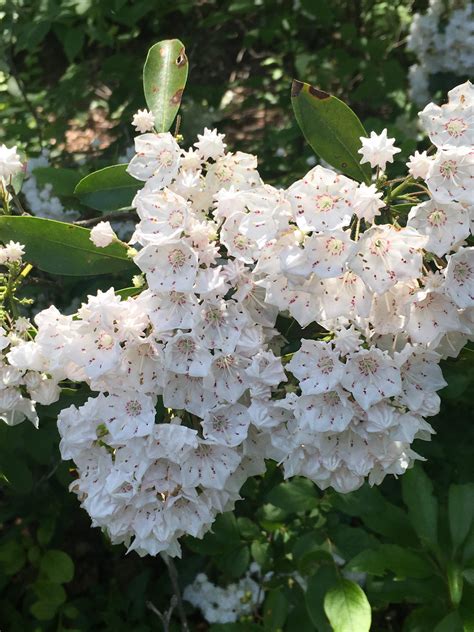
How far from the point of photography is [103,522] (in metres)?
1.49

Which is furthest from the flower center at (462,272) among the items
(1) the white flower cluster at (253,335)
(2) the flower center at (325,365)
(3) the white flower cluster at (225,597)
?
(3) the white flower cluster at (225,597)

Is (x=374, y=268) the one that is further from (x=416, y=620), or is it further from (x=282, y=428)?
(x=416, y=620)

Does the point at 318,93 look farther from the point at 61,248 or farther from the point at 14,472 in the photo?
the point at 14,472

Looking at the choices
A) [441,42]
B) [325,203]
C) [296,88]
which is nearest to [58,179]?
[296,88]

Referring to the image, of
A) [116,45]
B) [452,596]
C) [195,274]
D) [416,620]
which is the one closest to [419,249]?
[195,274]

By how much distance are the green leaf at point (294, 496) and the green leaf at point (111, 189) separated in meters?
0.87

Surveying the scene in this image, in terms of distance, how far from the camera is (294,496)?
7.14 feet

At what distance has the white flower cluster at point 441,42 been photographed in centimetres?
348

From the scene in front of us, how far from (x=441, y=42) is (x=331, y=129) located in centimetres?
226

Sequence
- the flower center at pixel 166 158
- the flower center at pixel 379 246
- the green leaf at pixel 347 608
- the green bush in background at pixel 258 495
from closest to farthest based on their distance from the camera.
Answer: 1. the flower center at pixel 379 246
2. the flower center at pixel 166 158
3. the green leaf at pixel 347 608
4. the green bush in background at pixel 258 495

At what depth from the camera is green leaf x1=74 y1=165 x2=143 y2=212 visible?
178 cm

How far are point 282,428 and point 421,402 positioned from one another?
0.24 meters

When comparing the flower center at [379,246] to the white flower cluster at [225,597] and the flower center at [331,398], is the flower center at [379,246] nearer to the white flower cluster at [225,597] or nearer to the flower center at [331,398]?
the flower center at [331,398]

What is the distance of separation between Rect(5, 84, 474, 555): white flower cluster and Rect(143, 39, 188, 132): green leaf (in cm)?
27
